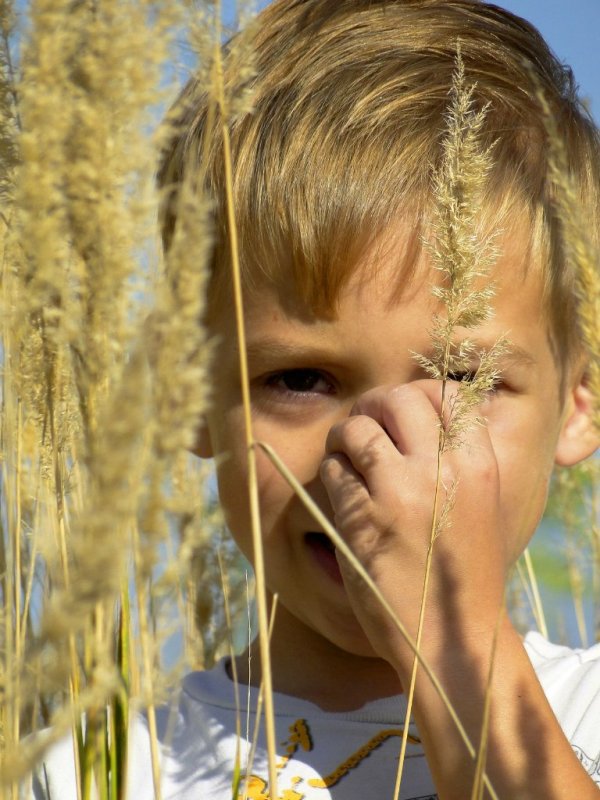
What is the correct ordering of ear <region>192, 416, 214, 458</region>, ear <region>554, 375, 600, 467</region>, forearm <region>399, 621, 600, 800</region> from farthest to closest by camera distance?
ear <region>192, 416, 214, 458</region>
ear <region>554, 375, 600, 467</region>
forearm <region>399, 621, 600, 800</region>

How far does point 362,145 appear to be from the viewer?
1374 mm

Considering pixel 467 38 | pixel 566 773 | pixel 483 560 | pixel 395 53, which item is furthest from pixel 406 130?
pixel 566 773

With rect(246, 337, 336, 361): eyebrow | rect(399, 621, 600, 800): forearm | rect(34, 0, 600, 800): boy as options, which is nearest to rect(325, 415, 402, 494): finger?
rect(34, 0, 600, 800): boy

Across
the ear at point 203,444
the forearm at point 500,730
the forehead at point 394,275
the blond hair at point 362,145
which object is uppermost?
the blond hair at point 362,145

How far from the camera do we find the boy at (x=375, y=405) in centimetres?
114

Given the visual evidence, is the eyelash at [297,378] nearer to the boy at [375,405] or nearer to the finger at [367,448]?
the boy at [375,405]

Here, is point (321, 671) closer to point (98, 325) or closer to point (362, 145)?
point (362, 145)

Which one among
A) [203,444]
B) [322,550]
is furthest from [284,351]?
[203,444]

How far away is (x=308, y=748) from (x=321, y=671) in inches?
6.3

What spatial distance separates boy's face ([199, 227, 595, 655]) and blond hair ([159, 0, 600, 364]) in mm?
42

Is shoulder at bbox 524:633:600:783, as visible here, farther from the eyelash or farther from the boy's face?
the eyelash

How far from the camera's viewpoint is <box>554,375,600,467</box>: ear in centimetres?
164

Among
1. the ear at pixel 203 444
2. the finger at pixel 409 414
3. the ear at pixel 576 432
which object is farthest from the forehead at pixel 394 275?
the ear at pixel 203 444

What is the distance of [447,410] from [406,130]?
1.63ft
